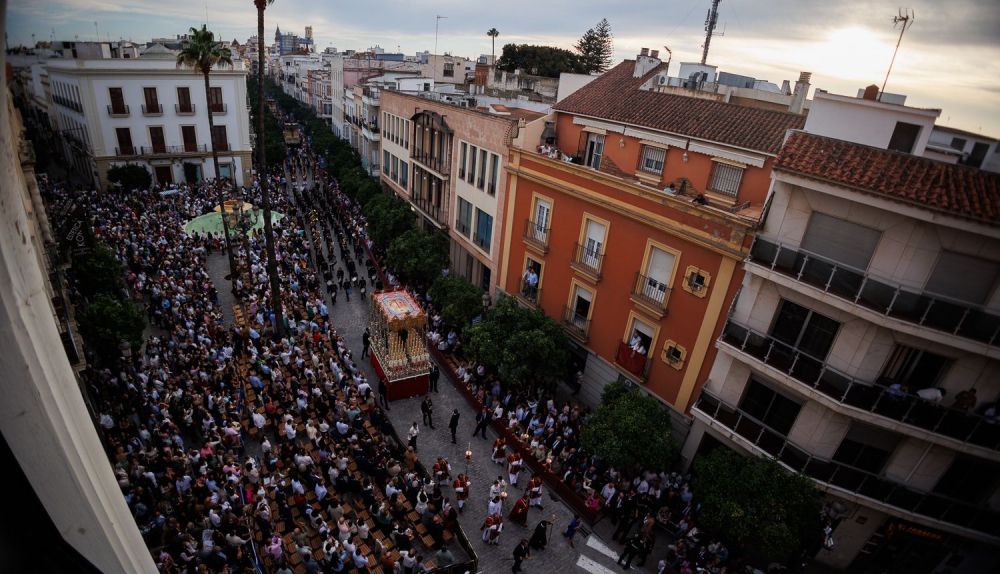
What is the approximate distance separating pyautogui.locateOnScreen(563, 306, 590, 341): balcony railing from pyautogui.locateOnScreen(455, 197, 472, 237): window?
1005 centimetres

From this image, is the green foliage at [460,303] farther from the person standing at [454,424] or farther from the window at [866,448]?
the window at [866,448]

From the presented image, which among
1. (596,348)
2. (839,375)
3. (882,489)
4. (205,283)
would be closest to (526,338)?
(596,348)

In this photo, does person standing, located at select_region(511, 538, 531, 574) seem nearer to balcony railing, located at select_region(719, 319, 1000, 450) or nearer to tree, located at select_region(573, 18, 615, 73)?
balcony railing, located at select_region(719, 319, 1000, 450)

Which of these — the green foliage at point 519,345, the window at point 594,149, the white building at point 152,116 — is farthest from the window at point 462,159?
the white building at point 152,116

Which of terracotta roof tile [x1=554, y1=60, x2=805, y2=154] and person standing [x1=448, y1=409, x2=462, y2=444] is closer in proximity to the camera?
terracotta roof tile [x1=554, y1=60, x2=805, y2=154]

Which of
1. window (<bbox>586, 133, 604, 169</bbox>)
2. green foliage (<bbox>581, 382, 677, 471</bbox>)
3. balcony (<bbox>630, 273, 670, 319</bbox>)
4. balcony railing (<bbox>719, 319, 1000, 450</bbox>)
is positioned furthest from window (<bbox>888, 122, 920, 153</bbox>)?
window (<bbox>586, 133, 604, 169</bbox>)

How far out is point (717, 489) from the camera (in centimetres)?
1513

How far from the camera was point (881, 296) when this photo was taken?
551 inches

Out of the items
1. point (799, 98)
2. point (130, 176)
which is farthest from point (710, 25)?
point (130, 176)

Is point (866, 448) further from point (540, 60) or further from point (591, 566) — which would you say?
point (540, 60)

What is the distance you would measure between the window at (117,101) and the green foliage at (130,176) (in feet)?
14.4

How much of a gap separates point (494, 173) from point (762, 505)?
19543 mm

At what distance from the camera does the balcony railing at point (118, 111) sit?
141 ft

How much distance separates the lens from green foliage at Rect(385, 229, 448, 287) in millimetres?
29562
